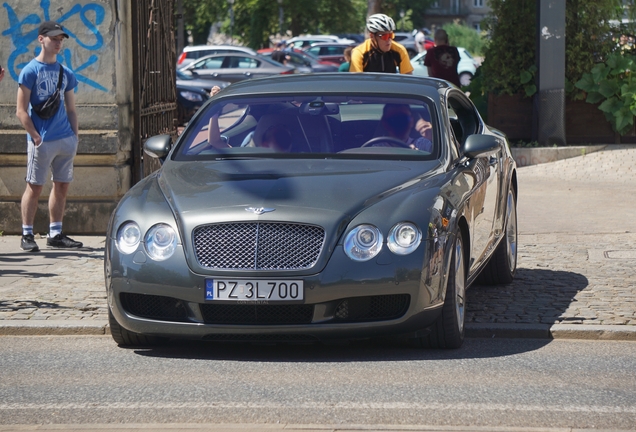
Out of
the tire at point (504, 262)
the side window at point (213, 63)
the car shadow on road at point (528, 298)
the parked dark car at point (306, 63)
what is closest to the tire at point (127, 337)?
the car shadow on road at point (528, 298)

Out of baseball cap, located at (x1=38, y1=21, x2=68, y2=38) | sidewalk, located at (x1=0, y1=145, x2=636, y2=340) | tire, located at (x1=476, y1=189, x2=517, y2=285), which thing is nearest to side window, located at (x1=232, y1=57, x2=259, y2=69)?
sidewalk, located at (x1=0, y1=145, x2=636, y2=340)

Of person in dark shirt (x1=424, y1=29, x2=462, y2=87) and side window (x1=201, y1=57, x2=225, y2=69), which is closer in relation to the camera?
person in dark shirt (x1=424, y1=29, x2=462, y2=87)

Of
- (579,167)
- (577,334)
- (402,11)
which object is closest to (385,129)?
(577,334)

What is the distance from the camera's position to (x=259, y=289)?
20.2ft

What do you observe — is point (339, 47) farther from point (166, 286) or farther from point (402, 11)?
point (402, 11)

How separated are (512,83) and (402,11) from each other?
89.3m

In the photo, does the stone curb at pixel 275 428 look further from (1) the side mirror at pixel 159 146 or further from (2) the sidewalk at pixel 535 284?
(1) the side mirror at pixel 159 146

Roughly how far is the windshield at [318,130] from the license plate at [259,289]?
51.8 inches

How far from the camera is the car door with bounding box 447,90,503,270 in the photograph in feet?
24.1

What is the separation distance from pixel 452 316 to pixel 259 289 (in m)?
1.08

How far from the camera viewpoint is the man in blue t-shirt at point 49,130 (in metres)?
10.1

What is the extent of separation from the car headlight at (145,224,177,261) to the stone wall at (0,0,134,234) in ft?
16.5

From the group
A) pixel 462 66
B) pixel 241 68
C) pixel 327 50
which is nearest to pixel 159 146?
Result: pixel 241 68

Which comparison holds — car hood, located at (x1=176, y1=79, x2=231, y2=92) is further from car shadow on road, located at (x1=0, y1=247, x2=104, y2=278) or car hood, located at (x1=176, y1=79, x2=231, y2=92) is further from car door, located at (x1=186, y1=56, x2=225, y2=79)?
car shadow on road, located at (x1=0, y1=247, x2=104, y2=278)
